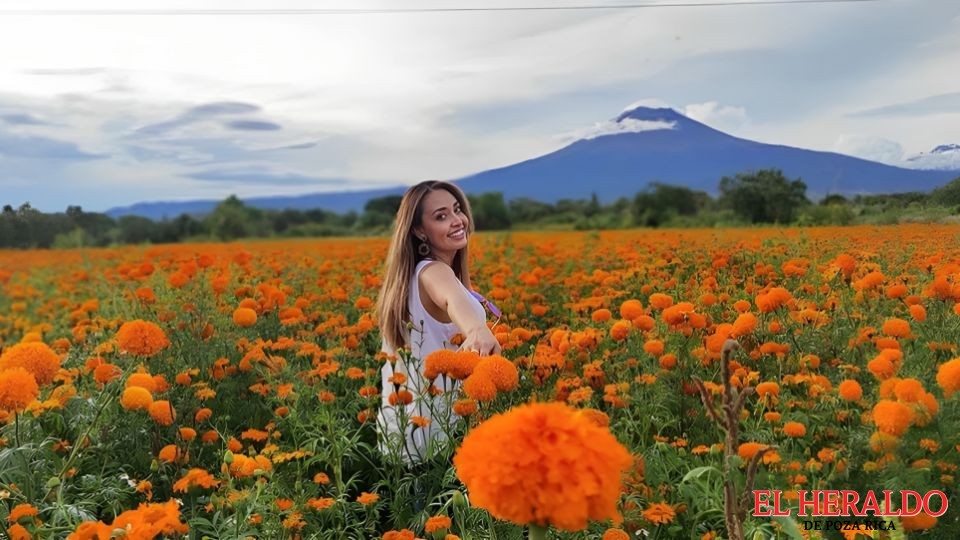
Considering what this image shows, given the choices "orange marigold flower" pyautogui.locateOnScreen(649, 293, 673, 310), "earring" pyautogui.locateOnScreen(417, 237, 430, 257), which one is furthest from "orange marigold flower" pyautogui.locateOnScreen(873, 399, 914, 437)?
"earring" pyautogui.locateOnScreen(417, 237, 430, 257)

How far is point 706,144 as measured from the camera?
1.99m

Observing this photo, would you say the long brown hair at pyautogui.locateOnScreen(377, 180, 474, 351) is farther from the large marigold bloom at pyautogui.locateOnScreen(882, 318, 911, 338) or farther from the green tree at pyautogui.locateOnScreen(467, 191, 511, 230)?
the large marigold bloom at pyautogui.locateOnScreen(882, 318, 911, 338)

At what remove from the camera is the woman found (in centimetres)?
165

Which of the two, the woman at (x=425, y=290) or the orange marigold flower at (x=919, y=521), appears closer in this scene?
the orange marigold flower at (x=919, y=521)

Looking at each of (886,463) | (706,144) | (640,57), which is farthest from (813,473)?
(640,57)

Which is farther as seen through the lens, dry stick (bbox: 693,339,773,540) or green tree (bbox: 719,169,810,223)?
green tree (bbox: 719,169,810,223)

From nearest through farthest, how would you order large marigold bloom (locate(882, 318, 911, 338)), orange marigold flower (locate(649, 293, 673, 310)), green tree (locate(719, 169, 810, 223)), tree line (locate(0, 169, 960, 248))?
1. large marigold bloom (locate(882, 318, 911, 338))
2. orange marigold flower (locate(649, 293, 673, 310))
3. tree line (locate(0, 169, 960, 248))
4. green tree (locate(719, 169, 810, 223))

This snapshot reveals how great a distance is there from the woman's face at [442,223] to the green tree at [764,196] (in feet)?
2.16

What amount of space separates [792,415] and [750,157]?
96 cm

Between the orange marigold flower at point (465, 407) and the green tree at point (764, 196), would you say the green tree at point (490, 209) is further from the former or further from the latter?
the orange marigold flower at point (465, 407)

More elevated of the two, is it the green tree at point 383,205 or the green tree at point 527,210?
the green tree at point 383,205

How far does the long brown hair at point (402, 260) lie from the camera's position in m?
1.82

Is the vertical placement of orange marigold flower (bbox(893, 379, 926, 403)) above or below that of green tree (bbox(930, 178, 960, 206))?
below

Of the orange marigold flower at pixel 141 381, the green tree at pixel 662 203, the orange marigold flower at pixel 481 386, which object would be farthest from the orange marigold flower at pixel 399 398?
the green tree at pixel 662 203
